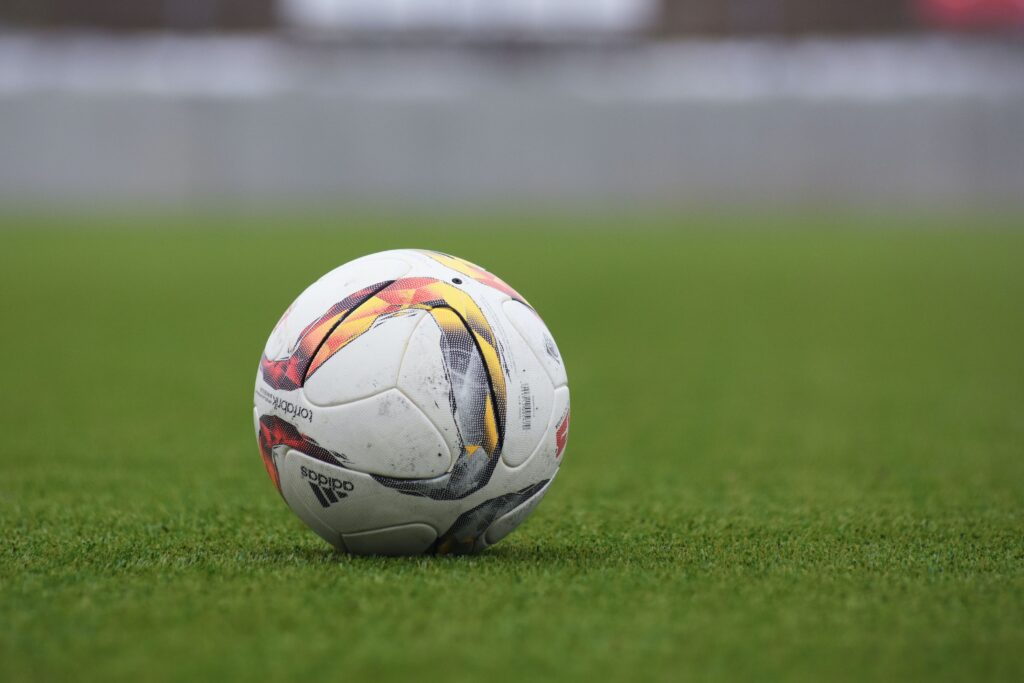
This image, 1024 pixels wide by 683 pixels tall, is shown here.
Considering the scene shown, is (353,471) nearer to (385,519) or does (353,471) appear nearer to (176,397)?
(385,519)

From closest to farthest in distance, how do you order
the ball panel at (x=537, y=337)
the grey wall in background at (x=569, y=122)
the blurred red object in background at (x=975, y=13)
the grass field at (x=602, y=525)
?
the grass field at (x=602, y=525), the ball panel at (x=537, y=337), the blurred red object in background at (x=975, y=13), the grey wall in background at (x=569, y=122)

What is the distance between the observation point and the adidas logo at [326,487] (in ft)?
10.6

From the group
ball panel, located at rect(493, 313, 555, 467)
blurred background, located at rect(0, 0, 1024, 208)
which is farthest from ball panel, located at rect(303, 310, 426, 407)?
blurred background, located at rect(0, 0, 1024, 208)

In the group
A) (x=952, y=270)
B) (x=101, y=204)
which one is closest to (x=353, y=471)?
(x=952, y=270)

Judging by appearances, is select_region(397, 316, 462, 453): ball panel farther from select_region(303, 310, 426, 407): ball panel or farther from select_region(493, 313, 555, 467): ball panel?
select_region(493, 313, 555, 467): ball panel

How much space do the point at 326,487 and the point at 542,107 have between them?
3088 cm

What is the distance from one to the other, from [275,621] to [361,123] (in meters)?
31.4

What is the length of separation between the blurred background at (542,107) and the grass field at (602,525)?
21.1 metres

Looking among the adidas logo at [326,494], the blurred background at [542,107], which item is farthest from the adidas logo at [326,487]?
the blurred background at [542,107]

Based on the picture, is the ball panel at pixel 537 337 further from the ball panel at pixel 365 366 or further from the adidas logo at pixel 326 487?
the adidas logo at pixel 326 487

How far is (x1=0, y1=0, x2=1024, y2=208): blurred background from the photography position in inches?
1273

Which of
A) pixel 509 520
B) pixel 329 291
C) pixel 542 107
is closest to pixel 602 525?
pixel 509 520

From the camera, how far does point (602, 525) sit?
403 cm

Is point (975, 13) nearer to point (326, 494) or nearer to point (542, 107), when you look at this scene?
point (542, 107)
